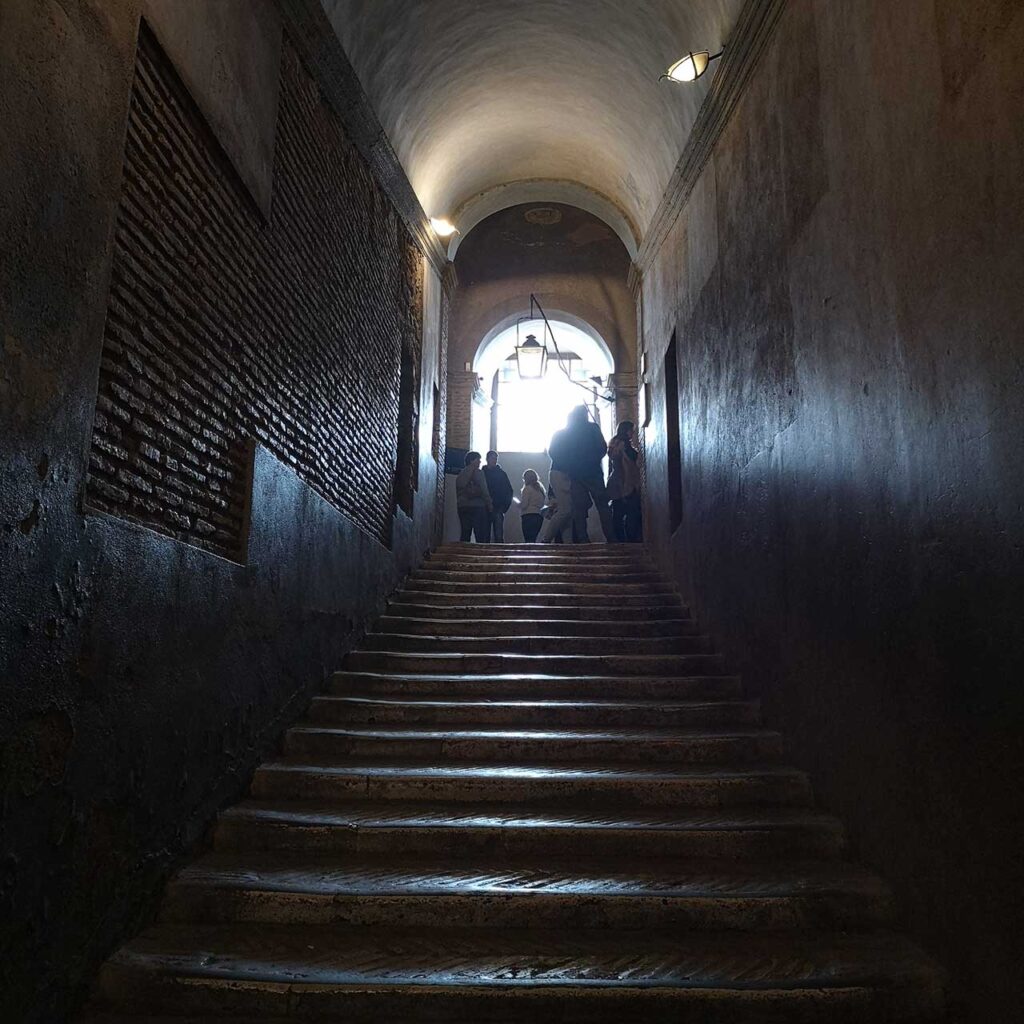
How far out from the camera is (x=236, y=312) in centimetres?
386

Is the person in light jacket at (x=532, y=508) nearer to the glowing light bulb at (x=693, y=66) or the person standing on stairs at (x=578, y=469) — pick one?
the person standing on stairs at (x=578, y=469)

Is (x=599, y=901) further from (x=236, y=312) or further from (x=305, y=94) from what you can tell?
(x=305, y=94)

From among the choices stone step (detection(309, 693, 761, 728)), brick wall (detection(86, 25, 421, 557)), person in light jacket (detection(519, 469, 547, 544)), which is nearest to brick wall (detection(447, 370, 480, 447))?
person in light jacket (detection(519, 469, 547, 544))

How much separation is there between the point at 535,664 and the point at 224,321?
2.95 m

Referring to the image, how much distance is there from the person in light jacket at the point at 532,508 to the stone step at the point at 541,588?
4373 mm

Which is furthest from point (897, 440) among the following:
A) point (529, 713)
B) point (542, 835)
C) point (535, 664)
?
point (535, 664)

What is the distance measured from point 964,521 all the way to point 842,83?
206cm

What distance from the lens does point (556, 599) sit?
6832mm

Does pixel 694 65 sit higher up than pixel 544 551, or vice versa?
pixel 694 65

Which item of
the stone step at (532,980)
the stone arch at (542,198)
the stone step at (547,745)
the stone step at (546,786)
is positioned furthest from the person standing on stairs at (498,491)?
the stone step at (532,980)

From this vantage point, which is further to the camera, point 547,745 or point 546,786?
point 547,745

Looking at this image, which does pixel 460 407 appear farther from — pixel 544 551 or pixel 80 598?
pixel 80 598

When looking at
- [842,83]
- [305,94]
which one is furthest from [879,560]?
[305,94]

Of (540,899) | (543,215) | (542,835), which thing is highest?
(543,215)
